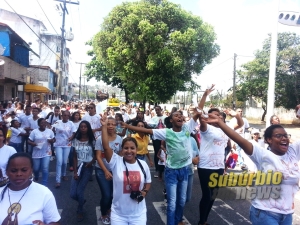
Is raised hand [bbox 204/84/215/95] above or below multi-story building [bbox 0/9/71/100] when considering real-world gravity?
below

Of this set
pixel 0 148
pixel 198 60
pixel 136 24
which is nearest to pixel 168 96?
pixel 198 60

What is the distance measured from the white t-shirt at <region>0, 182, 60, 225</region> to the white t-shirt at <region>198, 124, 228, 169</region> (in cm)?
253

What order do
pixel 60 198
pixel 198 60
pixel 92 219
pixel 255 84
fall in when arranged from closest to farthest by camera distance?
1. pixel 92 219
2. pixel 60 198
3. pixel 198 60
4. pixel 255 84

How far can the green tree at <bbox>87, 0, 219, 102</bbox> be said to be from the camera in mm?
16406

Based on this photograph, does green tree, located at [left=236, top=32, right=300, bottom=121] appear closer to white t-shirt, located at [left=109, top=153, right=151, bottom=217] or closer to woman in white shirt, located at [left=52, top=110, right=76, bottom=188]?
woman in white shirt, located at [left=52, top=110, right=76, bottom=188]

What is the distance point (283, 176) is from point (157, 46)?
14.5 meters

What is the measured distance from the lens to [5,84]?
66.2 feet

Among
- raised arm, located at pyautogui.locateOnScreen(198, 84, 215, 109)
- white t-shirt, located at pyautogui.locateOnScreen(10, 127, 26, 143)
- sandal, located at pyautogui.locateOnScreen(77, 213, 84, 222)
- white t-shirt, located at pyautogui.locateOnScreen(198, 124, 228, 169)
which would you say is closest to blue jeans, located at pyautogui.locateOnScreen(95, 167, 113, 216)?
sandal, located at pyautogui.locateOnScreen(77, 213, 84, 222)

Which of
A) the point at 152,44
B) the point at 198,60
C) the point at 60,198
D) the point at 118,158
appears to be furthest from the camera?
the point at 198,60

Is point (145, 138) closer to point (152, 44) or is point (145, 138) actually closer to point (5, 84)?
point (152, 44)

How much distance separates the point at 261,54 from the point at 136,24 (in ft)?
58.1

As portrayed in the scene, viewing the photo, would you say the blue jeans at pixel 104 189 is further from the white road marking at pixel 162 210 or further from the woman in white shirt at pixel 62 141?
the woman in white shirt at pixel 62 141

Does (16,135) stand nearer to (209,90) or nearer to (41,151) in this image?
(41,151)

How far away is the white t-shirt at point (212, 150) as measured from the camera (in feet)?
14.1
